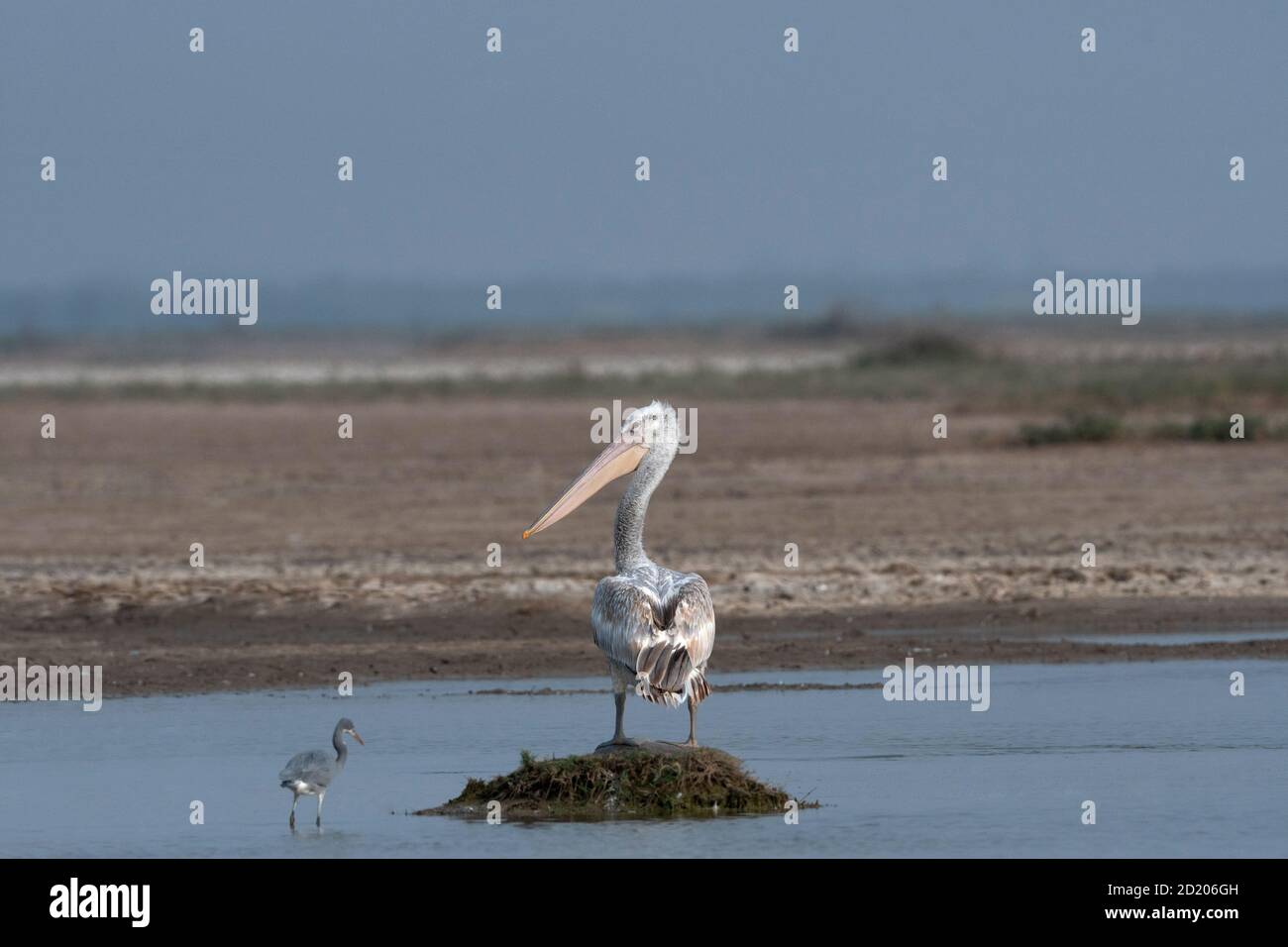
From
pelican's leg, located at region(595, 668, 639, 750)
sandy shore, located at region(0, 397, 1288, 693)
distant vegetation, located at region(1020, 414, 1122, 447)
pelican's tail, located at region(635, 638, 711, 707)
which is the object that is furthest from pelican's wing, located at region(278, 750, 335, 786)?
distant vegetation, located at region(1020, 414, 1122, 447)

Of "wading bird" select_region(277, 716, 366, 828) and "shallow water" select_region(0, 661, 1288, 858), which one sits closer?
"shallow water" select_region(0, 661, 1288, 858)

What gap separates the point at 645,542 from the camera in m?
16.9

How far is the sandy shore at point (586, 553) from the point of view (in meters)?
13.2

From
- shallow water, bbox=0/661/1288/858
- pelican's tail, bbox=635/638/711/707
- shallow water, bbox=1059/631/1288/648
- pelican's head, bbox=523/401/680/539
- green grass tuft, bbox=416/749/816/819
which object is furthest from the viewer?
shallow water, bbox=1059/631/1288/648

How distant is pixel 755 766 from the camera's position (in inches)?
375

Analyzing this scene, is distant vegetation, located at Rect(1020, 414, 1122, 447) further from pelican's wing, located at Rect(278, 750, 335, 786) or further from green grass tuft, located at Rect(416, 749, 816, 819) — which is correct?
pelican's wing, located at Rect(278, 750, 335, 786)

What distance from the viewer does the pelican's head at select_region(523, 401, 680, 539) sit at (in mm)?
9203

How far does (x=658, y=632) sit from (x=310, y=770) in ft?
4.71

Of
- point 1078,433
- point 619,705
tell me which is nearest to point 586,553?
point 619,705

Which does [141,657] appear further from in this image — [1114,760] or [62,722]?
[1114,760]

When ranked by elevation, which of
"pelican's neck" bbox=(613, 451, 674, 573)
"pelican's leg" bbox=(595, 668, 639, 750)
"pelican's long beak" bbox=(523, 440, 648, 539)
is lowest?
"pelican's leg" bbox=(595, 668, 639, 750)

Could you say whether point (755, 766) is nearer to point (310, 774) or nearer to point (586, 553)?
point (310, 774)

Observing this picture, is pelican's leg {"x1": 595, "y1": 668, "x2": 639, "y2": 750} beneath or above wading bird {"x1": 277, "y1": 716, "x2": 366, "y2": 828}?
above
